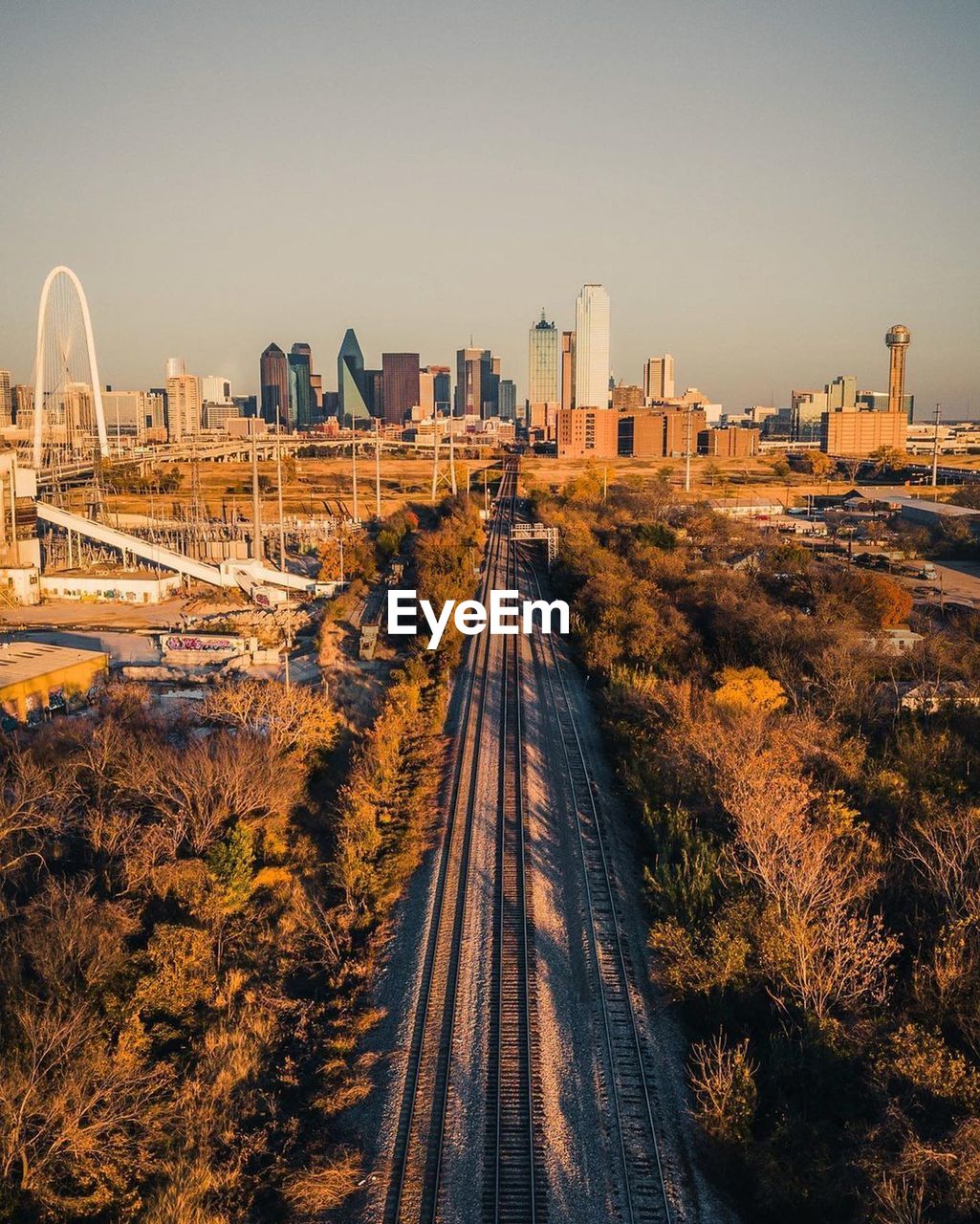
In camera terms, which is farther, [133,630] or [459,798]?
[133,630]

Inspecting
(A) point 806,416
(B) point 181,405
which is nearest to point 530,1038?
(B) point 181,405

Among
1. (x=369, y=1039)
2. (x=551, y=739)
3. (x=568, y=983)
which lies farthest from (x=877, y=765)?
(x=369, y=1039)

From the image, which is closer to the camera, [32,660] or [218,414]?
[32,660]

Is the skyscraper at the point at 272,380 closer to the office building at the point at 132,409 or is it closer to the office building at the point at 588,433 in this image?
the office building at the point at 132,409

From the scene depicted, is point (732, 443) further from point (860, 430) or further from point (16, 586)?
point (16, 586)

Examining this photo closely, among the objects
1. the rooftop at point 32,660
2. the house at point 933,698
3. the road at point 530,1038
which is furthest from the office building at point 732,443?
the road at point 530,1038

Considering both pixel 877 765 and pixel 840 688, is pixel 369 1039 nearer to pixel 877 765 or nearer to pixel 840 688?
pixel 877 765
